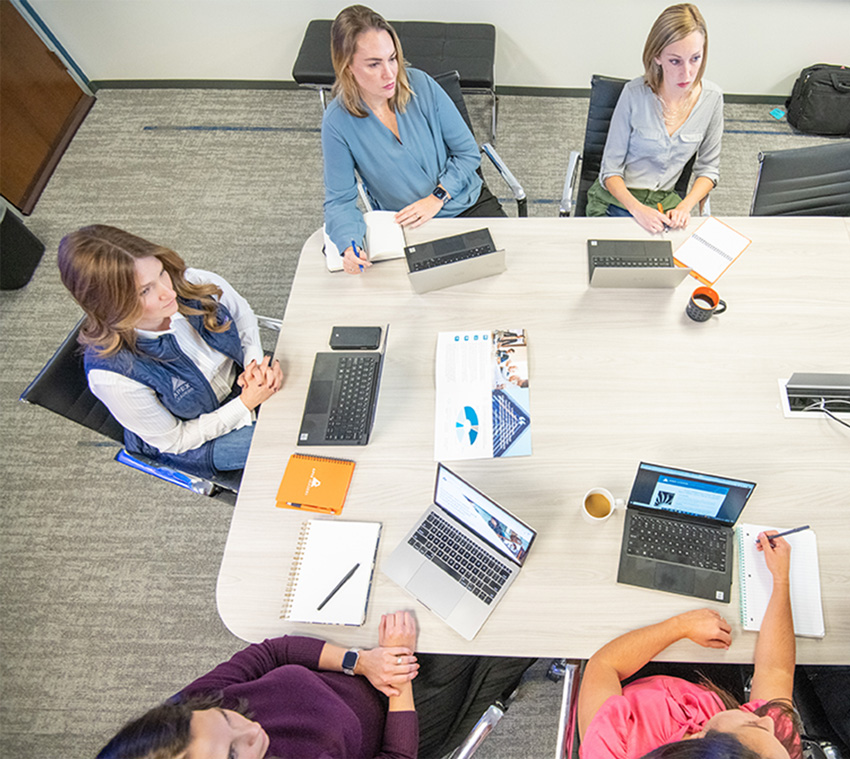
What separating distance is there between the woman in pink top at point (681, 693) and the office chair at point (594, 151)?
142 cm

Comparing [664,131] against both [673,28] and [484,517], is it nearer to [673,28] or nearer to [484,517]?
[673,28]

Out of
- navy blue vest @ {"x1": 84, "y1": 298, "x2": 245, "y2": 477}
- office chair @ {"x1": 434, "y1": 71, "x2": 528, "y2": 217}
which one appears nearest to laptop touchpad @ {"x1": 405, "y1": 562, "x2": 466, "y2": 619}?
navy blue vest @ {"x1": 84, "y1": 298, "x2": 245, "y2": 477}

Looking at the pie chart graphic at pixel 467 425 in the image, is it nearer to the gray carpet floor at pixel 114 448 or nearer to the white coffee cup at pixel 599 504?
the white coffee cup at pixel 599 504

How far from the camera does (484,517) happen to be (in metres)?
1.34

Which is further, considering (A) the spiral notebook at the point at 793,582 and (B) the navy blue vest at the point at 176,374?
(B) the navy blue vest at the point at 176,374

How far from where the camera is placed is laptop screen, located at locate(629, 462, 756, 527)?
1.25m

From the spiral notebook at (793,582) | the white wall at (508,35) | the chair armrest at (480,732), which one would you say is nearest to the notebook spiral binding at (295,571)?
the chair armrest at (480,732)

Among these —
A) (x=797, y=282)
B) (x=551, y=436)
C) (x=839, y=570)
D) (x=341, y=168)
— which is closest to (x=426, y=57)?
(x=341, y=168)

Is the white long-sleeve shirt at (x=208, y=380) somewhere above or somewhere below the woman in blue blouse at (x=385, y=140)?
below

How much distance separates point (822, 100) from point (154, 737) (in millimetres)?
3962

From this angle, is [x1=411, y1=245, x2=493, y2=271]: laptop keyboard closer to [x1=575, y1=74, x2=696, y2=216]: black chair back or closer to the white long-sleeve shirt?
the white long-sleeve shirt

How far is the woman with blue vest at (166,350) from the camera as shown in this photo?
1463 millimetres

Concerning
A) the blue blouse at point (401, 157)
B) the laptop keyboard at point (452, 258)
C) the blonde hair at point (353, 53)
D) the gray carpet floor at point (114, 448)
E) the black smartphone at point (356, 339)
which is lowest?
the gray carpet floor at point (114, 448)

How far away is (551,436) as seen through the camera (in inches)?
59.6
